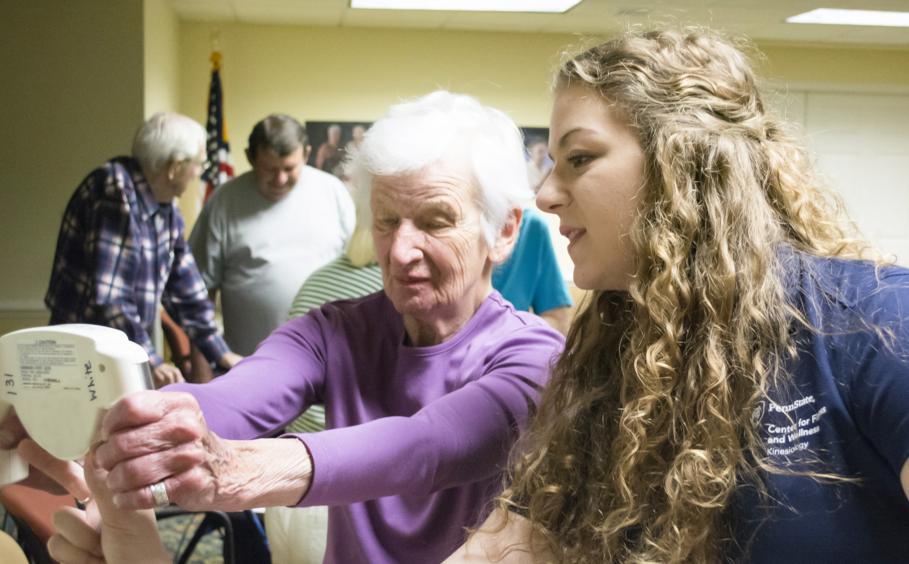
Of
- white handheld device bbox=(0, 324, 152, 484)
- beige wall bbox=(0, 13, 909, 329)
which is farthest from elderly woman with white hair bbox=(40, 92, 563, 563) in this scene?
beige wall bbox=(0, 13, 909, 329)

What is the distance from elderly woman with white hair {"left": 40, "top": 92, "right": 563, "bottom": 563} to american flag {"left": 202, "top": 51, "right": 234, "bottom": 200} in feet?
18.9

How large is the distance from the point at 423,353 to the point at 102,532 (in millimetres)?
494

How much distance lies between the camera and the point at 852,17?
7672 millimetres

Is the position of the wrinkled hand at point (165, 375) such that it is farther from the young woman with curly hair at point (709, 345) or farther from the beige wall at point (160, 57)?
the beige wall at point (160, 57)

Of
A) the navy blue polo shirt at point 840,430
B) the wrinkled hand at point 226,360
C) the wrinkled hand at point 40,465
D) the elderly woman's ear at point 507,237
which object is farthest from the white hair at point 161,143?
the navy blue polo shirt at point 840,430

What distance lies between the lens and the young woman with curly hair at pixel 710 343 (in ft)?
3.03

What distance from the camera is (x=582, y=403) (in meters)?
1.17

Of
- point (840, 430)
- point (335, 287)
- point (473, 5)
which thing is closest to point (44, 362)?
point (840, 430)

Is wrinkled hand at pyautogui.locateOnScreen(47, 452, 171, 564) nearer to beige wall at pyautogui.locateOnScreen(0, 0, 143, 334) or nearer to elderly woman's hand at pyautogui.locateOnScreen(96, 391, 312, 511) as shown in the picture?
elderly woman's hand at pyautogui.locateOnScreen(96, 391, 312, 511)

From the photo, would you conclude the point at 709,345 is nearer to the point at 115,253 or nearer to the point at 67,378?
the point at 67,378

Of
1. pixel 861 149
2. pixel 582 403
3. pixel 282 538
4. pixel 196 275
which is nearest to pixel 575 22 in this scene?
pixel 861 149

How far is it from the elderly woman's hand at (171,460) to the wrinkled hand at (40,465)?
Answer: 0.61 ft

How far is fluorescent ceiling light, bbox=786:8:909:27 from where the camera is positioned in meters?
7.44

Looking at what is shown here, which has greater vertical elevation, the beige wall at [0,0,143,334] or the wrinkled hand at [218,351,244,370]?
the beige wall at [0,0,143,334]
